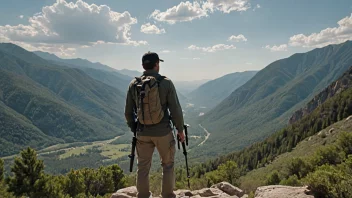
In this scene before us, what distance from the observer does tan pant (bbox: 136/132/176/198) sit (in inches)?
323

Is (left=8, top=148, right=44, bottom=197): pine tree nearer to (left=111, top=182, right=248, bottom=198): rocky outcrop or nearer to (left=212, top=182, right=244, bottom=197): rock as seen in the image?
(left=111, top=182, right=248, bottom=198): rocky outcrop

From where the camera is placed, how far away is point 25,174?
31.5 metres

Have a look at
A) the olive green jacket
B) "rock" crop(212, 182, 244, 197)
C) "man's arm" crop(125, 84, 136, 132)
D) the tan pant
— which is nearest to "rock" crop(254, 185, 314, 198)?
"rock" crop(212, 182, 244, 197)

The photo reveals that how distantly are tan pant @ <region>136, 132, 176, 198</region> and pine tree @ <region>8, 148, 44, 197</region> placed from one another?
27.6 meters

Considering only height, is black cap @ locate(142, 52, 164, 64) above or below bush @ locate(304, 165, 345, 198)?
above

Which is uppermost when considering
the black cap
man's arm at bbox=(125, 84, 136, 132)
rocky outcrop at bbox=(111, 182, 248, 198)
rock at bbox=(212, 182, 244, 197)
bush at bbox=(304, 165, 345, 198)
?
the black cap

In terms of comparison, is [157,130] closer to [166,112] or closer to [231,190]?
[166,112]

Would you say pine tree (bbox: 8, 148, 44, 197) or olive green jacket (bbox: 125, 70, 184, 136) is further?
pine tree (bbox: 8, 148, 44, 197)

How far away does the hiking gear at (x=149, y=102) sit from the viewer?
7.70 m

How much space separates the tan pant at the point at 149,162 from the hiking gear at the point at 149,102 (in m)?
0.65

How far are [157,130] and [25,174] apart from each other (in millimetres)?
29656

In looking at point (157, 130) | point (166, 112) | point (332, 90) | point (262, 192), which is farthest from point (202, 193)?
point (332, 90)

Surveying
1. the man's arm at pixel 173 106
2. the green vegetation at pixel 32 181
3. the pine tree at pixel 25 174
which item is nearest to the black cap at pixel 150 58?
the man's arm at pixel 173 106

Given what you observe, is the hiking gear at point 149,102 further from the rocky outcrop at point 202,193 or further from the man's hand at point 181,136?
the rocky outcrop at point 202,193
